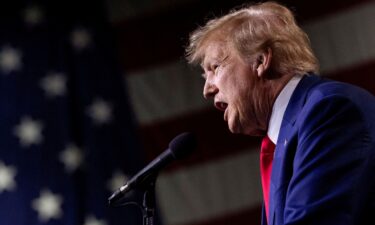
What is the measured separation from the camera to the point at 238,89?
131 centimetres

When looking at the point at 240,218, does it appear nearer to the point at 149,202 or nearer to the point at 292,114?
the point at 149,202

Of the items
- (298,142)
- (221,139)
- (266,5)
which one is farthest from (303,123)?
(221,139)

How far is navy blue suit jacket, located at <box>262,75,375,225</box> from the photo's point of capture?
916 mm

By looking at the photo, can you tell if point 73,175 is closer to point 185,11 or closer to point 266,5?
point 185,11

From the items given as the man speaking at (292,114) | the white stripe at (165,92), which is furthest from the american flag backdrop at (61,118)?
the man speaking at (292,114)

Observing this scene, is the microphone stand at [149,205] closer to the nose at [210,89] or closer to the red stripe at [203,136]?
the nose at [210,89]

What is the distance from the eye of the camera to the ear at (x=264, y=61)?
126 cm

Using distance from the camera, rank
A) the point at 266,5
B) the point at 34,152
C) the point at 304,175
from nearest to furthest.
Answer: the point at 304,175 → the point at 266,5 → the point at 34,152

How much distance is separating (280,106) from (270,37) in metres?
0.15

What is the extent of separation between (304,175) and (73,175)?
1.43 metres

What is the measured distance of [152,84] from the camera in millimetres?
2316

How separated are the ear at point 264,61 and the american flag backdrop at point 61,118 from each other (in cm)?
110

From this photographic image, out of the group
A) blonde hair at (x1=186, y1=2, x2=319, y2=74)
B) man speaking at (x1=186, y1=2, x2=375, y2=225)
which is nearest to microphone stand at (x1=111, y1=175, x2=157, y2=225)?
man speaking at (x1=186, y1=2, x2=375, y2=225)

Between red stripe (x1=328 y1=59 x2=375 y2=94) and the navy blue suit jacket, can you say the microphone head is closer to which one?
the navy blue suit jacket
